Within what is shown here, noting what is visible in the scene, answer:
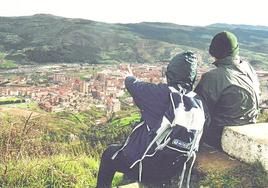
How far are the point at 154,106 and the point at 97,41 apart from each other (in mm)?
145376

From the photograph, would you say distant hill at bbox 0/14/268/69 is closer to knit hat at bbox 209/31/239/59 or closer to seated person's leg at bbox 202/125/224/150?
knit hat at bbox 209/31/239/59

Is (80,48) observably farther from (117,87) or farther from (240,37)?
(240,37)

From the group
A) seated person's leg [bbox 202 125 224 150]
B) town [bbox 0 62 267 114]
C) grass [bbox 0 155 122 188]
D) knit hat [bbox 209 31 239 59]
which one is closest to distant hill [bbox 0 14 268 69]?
town [bbox 0 62 267 114]

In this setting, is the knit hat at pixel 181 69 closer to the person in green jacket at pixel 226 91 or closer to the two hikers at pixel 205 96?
the two hikers at pixel 205 96

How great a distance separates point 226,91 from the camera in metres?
4.06

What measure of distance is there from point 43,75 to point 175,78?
92331mm

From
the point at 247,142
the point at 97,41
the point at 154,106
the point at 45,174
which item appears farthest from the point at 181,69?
the point at 97,41

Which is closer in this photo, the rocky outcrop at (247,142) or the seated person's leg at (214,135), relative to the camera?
the rocky outcrop at (247,142)

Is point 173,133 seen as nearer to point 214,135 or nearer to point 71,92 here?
point 214,135

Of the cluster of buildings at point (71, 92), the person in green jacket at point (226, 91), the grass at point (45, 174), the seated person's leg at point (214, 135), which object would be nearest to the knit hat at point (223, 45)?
the person in green jacket at point (226, 91)

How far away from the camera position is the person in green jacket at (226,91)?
4.07 metres

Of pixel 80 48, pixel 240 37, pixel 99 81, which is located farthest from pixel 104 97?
pixel 240 37

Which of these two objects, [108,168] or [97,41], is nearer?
[108,168]

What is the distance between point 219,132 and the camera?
4.12 meters
